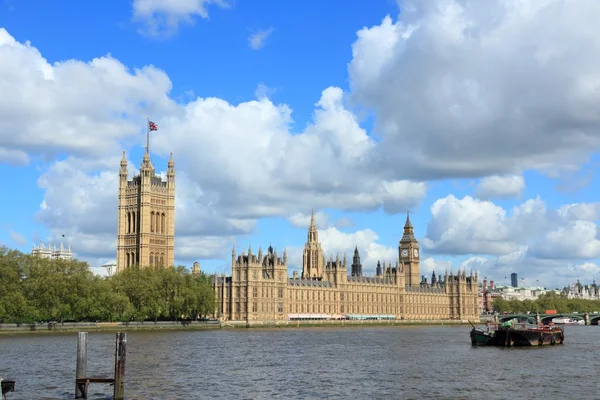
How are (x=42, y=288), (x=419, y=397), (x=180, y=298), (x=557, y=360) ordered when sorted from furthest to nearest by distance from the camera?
(x=180, y=298) < (x=42, y=288) < (x=557, y=360) < (x=419, y=397)

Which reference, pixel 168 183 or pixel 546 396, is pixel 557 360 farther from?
pixel 168 183

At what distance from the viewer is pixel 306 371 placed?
63.4 meters

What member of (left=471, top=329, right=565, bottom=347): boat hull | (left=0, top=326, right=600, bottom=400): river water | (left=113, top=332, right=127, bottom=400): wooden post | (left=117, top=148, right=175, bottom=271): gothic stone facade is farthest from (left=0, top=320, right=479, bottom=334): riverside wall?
(left=113, top=332, right=127, bottom=400): wooden post

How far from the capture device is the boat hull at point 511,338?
309ft

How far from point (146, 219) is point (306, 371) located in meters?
130

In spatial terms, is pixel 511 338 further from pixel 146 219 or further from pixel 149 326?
pixel 146 219

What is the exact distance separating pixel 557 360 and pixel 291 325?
105 meters

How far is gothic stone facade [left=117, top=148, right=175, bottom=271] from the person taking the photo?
7397 inches

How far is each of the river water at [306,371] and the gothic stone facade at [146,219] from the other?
309ft

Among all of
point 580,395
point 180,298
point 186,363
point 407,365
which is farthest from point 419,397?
point 180,298

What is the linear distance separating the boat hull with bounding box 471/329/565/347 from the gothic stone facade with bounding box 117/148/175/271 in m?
104

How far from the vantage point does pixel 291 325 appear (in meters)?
178

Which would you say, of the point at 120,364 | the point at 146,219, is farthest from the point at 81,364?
the point at 146,219

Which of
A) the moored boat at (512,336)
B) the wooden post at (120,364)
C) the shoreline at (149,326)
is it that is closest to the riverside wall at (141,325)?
the shoreline at (149,326)
